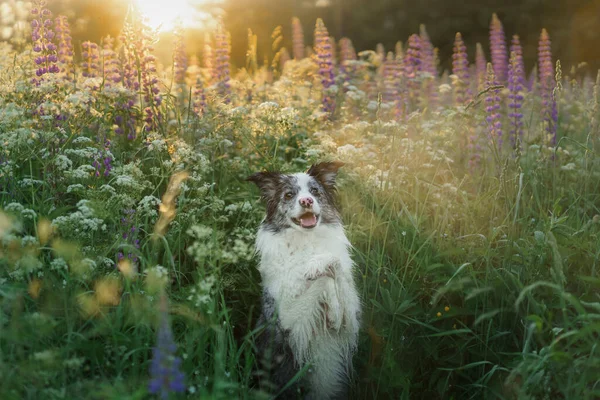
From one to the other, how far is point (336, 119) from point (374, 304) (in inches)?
128

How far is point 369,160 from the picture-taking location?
→ 5.18m

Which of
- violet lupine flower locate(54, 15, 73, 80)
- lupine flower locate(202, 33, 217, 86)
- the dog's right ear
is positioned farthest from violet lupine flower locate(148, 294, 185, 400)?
lupine flower locate(202, 33, 217, 86)

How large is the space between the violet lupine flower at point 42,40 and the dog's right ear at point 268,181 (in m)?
2.01

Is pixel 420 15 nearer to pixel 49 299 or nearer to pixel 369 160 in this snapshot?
pixel 369 160

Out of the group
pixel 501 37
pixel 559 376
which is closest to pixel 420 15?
pixel 501 37

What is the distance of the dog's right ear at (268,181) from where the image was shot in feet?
13.7

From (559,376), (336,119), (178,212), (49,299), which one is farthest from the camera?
(336,119)

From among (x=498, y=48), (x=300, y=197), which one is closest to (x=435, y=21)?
(x=498, y=48)

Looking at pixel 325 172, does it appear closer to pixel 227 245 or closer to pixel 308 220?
pixel 308 220

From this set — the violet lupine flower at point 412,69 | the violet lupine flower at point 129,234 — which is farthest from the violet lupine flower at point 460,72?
the violet lupine flower at point 129,234

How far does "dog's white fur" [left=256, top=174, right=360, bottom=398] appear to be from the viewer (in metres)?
3.67

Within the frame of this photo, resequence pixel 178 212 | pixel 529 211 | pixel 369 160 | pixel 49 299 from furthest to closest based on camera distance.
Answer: pixel 369 160, pixel 529 211, pixel 178 212, pixel 49 299

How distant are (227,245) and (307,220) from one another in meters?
0.72

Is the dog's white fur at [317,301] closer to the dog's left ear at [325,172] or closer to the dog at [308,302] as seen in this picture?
the dog at [308,302]
